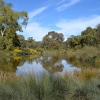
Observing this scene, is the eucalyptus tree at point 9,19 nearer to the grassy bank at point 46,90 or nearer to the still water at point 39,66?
the still water at point 39,66

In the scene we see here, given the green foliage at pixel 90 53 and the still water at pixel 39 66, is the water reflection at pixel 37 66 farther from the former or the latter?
the green foliage at pixel 90 53

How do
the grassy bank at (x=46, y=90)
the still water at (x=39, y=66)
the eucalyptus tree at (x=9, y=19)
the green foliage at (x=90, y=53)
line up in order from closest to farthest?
the grassy bank at (x=46, y=90), the still water at (x=39, y=66), the green foliage at (x=90, y=53), the eucalyptus tree at (x=9, y=19)

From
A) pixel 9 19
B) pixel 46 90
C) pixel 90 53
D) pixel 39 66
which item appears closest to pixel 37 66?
pixel 39 66

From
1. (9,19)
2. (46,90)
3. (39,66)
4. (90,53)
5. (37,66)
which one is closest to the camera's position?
(46,90)

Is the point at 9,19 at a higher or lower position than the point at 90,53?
higher

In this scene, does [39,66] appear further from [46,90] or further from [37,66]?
[46,90]

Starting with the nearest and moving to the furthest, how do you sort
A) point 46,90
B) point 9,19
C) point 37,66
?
point 46,90
point 37,66
point 9,19

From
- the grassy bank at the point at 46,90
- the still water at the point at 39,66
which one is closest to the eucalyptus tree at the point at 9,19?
the still water at the point at 39,66

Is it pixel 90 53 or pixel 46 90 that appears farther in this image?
pixel 90 53

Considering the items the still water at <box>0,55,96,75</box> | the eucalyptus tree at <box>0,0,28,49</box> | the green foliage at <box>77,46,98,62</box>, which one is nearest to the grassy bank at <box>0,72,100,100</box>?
the still water at <box>0,55,96,75</box>

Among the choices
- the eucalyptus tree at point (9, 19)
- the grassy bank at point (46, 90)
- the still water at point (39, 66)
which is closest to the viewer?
the grassy bank at point (46, 90)

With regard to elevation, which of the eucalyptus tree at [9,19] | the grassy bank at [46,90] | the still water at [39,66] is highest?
the eucalyptus tree at [9,19]

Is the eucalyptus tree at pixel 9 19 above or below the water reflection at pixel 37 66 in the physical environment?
above

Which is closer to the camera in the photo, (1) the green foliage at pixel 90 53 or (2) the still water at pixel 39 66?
(2) the still water at pixel 39 66
